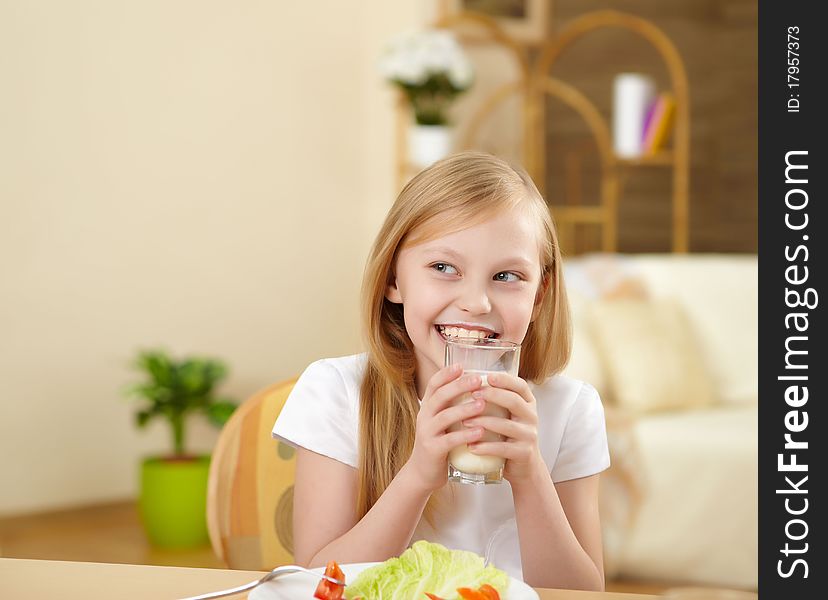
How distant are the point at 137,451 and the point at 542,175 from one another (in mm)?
2244

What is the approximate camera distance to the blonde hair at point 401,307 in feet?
3.89

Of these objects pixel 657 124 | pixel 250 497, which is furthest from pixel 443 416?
pixel 657 124

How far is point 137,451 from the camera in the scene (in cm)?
414

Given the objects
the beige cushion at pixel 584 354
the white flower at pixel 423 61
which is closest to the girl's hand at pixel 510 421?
the beige cushion at pixel 584 354

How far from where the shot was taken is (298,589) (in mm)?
854

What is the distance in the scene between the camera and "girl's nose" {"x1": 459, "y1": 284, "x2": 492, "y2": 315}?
1.12 meters

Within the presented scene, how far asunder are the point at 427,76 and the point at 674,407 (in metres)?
1.63

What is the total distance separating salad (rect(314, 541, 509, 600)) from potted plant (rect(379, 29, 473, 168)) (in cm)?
337

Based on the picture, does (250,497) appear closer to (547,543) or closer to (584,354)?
(547,543)

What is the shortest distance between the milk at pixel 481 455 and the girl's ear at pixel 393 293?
0.89ft
